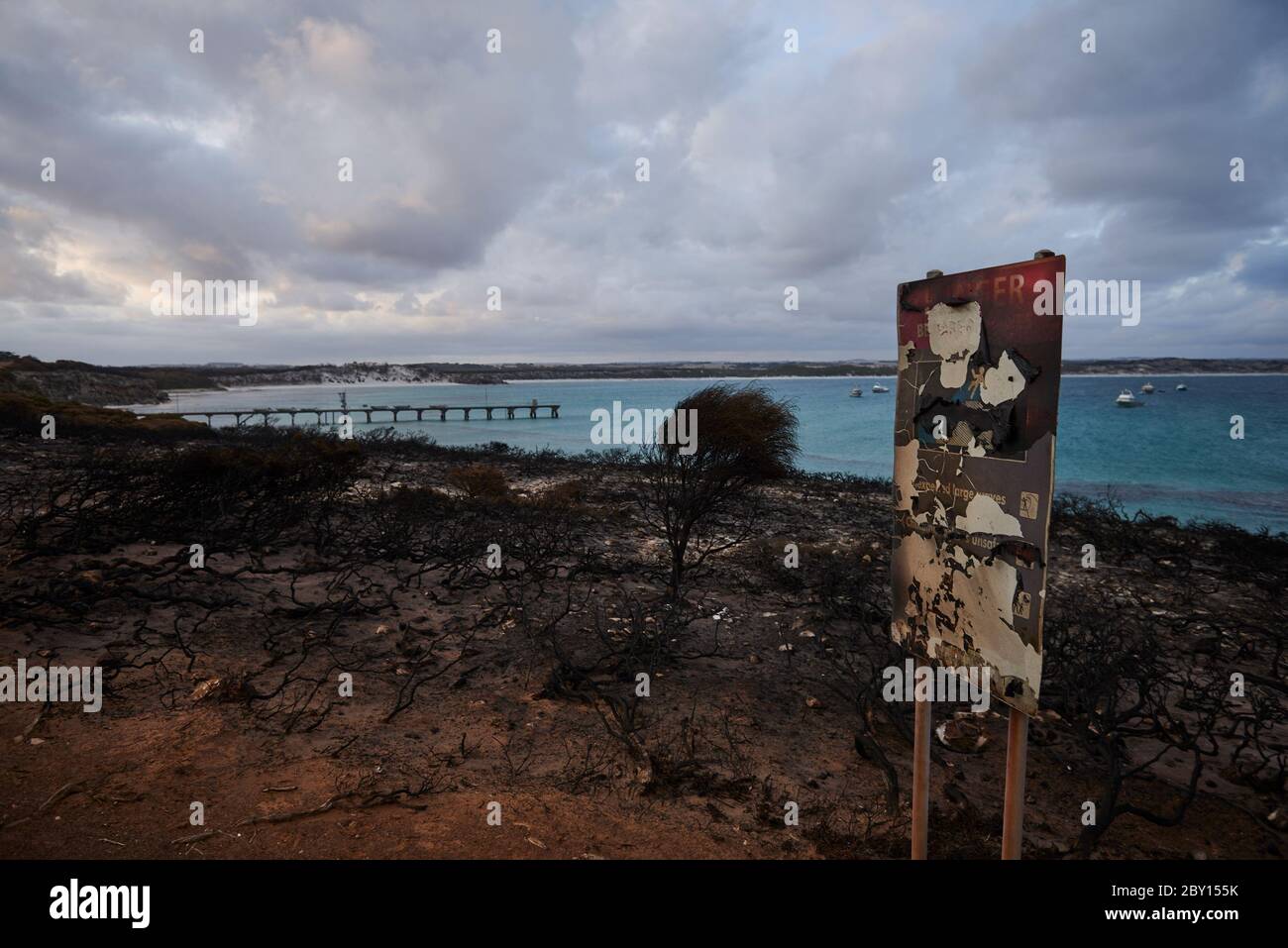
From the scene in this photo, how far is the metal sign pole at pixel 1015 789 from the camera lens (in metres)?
2.53

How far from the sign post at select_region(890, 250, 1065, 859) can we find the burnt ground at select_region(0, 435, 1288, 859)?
1626mm


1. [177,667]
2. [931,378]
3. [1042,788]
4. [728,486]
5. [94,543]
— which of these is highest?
[931,378]

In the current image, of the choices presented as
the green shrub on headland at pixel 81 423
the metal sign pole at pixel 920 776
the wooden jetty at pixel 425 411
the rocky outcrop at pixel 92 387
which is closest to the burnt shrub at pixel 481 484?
the green shrub on headland at pixel 81 423

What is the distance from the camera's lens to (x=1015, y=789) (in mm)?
2561

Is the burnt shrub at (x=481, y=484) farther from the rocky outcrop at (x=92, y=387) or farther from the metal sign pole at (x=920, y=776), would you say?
the rocky outcrop at (x=92, y=387)

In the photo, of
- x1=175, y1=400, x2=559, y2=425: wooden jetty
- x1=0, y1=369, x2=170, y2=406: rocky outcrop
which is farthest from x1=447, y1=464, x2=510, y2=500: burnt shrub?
x1=0, y1=369, x2=170, y2=406: rocky outcrop

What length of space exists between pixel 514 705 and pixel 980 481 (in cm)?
426

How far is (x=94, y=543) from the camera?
7797 mm

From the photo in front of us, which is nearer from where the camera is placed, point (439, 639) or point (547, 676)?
point (547, 676)

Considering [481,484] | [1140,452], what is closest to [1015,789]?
[481,484]

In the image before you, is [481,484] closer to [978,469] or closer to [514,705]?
[514,705]
